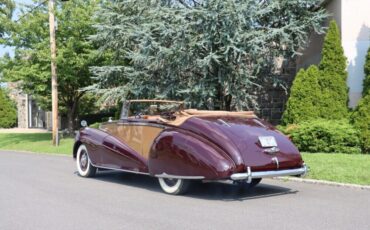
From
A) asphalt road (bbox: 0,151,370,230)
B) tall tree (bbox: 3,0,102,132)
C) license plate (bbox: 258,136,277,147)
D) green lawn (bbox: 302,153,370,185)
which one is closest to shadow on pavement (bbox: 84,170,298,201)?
asphalt road (bbox: 0,151,370,230)

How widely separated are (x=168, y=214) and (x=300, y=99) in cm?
926

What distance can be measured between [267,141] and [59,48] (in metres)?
15.4

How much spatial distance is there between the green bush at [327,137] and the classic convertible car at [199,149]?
4.64 meters

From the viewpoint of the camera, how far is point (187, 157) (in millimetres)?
8180

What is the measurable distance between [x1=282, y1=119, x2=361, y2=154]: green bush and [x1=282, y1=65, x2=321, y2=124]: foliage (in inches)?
41.0

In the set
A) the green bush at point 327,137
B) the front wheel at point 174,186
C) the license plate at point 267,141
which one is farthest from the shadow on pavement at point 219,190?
the green bush at point 327,137

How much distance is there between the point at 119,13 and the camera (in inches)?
735

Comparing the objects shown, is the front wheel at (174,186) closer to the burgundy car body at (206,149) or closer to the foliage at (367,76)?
the burgundy car body at (206,149)

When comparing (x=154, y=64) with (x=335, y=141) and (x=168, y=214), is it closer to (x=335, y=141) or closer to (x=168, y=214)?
(x=335, y=141)

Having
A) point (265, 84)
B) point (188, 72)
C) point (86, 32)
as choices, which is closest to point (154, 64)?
point (188, 72)

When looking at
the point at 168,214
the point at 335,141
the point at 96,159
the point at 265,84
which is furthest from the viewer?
the point at 265,84

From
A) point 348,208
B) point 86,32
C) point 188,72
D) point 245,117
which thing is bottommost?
point 348,208

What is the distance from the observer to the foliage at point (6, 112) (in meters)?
39.5

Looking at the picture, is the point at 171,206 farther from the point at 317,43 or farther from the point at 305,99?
the point at 317,43
